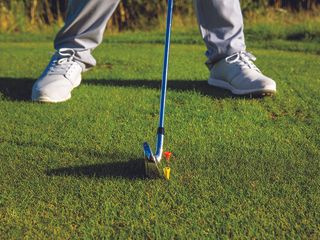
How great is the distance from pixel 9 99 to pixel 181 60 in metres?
1.57

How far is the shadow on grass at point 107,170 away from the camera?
1.74 m

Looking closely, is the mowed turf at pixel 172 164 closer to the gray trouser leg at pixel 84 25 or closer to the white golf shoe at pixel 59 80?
the white golf shoe at pixel 59 80

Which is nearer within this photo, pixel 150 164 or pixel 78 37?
pixel 150 164

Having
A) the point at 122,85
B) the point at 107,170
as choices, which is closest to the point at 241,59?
the point at 122,85

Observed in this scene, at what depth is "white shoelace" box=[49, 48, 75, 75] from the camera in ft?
9.59

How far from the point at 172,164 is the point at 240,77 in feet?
3.50

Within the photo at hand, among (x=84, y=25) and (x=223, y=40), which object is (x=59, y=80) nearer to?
(x=84, y=25)

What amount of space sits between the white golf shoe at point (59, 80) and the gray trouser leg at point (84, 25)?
6cm

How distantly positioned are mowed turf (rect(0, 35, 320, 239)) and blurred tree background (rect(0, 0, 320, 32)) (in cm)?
422

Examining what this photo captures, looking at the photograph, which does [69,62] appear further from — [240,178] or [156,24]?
[156,24]

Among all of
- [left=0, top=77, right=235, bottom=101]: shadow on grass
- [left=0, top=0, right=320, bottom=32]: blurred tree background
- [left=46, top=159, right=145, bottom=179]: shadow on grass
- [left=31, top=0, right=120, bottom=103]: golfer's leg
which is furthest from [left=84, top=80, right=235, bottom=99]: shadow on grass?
[left=0, top=0, right=320, bottom=32]: blurred tree background

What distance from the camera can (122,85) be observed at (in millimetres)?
3061

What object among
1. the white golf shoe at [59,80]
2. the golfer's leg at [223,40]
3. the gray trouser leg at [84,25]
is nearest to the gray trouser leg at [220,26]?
the golfer's leg at [223,40]

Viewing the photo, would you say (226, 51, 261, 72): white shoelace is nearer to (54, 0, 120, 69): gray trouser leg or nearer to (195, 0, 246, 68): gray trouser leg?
(195, 0, 246, 68): gray trouser leg
